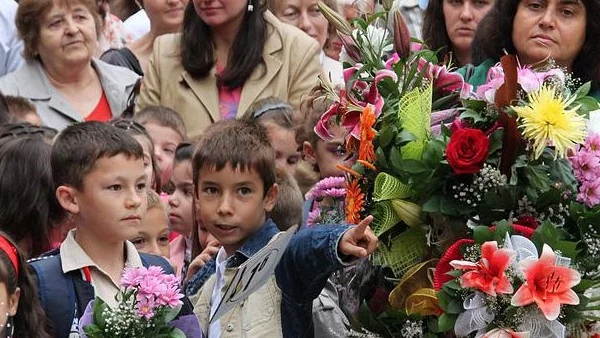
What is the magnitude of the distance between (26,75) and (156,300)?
3.47 m

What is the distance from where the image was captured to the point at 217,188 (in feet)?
18.1

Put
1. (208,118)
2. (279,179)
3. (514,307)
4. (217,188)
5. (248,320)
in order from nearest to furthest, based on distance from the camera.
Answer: (514,307) < (248,320) < (217,188) < (279,179) < (208,118)

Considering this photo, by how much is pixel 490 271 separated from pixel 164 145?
3.37m

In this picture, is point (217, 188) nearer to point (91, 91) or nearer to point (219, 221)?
point (219, 221)

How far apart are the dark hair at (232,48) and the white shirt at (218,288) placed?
2.26m

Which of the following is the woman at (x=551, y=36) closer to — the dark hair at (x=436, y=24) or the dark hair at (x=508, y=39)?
the dark hair at (x=508, y=39)

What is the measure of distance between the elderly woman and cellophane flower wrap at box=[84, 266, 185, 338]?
3137mm

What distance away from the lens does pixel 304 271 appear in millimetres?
4781

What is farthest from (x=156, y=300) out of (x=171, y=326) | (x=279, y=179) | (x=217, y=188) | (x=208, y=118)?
(x=208, y=118)

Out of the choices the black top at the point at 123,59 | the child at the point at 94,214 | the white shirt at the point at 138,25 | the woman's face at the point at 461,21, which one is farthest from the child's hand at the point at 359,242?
the white shirt at the point at 138,25

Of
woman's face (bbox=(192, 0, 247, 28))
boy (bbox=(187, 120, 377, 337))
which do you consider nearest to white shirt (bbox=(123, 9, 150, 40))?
woman's face (bbox=(192, 0, 247, 28))

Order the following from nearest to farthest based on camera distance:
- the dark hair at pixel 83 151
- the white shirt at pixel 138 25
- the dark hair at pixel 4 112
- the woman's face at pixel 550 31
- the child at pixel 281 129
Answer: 1. the dark hair at pixel 83 151
2. the woman's face at pixel 550 31
3. the dark hair at pixel 4 112
4. the child at pixel 281 129
5. the white shirt at pixel 138 25

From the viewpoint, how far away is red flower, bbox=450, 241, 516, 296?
4512mm

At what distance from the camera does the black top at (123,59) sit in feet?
28.5
